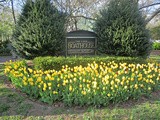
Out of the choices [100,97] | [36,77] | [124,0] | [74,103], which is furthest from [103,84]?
[124,0]

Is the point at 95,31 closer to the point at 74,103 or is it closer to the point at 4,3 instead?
the point at 74,103

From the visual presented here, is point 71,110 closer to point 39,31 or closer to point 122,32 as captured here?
point 39,31

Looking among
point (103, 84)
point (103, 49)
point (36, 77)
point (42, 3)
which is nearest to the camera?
point (103, 84)

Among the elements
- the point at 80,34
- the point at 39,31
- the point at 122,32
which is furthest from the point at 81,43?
the point at 39,31

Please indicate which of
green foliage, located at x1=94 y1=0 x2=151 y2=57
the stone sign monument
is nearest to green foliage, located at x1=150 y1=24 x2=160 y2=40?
green foliage, located at x1=94 y1=0 x2=151 y2=57

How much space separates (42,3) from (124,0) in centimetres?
349

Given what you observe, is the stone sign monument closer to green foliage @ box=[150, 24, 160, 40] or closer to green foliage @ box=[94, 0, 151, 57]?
green foliage @ box=[94, 0, 151, 57]

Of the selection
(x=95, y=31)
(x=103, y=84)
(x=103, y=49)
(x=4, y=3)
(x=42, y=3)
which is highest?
(x=4, y=3)

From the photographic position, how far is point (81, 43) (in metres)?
7.55

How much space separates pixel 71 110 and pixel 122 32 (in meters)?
4.63

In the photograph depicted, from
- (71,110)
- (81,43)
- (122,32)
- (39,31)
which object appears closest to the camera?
(71,110)

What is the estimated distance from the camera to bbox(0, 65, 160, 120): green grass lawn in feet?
10.2

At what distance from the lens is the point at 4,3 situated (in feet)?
58.0

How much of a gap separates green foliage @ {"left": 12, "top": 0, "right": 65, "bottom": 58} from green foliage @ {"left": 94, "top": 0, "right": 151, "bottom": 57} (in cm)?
174
